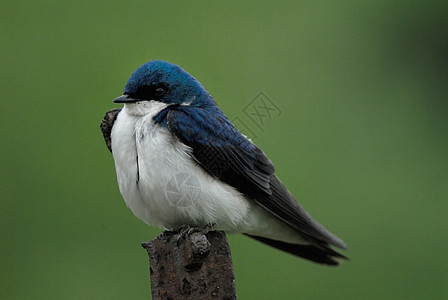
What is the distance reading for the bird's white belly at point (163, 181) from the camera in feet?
7.70

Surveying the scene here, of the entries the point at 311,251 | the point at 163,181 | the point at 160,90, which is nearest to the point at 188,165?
the point at 163,181

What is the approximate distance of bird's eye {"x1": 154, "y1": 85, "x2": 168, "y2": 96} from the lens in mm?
2549

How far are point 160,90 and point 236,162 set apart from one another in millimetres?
436

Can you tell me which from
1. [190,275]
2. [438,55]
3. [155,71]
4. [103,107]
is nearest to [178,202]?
[155,71]

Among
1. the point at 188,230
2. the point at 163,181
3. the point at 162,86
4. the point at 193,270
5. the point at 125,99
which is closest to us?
the point at 193,270

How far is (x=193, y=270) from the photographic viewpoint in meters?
1.61

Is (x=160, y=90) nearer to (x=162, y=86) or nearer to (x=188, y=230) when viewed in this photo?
(x=162, y=86)

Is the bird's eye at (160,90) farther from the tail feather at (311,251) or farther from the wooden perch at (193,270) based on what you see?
the wooden perch at (193,270)

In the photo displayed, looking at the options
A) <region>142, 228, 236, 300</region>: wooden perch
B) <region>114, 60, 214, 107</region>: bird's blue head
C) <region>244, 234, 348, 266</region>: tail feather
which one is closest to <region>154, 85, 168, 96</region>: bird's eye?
<region>114, 60, 214, 107</region>: bird's blue head

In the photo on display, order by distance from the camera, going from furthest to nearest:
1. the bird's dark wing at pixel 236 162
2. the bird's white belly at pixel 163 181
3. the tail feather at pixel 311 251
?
the tail feather at pixel 311 251 → the bird's dark wing at pixel 236 162 → the bird's white belly at pixel 163 181

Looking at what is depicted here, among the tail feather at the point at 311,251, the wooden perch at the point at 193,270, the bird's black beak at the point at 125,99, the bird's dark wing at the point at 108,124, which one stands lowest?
the wooden perch at the point at 193,270

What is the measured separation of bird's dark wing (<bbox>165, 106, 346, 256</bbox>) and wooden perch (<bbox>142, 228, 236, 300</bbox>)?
0.82 meters

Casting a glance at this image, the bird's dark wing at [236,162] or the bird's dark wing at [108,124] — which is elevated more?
the bird's dark wing at [236,162]

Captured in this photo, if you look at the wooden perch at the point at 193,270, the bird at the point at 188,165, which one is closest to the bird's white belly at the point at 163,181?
the bird at the point at 188,165
